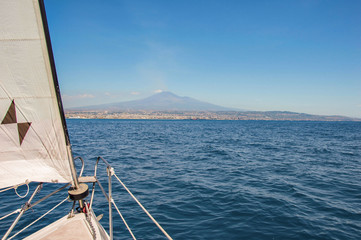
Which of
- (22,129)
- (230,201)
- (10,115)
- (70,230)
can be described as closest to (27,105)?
(10,115)

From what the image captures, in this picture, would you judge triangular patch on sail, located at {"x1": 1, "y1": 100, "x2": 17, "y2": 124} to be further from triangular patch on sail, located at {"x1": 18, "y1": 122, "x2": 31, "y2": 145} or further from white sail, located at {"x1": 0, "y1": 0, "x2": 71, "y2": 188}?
triangular patch on sail, located at {"x1": 18, "y1": 122, "x2": 31, "y2": 145}

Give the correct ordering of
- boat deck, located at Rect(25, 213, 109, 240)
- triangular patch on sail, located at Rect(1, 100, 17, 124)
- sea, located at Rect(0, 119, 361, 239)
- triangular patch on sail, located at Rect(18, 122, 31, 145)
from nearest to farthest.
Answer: triangular patch on sail, located at Rect(1, 100, 17, 124) → triangular patch on sail, located at Rect(18, 122, 31, 145) → boat deck, located at Rect(25, 213, 109, 240) → sea, located at Rect(0, 119, 361, 239)

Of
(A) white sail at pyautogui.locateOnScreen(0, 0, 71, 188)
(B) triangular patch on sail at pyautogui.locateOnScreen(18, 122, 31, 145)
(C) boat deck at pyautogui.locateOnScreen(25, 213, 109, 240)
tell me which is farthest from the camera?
(C) boat deck at pyautogui.locateOnScreen(25, 213, 109, 240)

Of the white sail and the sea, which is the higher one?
the white sail

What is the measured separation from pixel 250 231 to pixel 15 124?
8.10 metres

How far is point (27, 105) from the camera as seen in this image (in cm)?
401

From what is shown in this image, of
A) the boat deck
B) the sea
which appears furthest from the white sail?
the sea

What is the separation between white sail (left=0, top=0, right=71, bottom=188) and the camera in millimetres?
3611

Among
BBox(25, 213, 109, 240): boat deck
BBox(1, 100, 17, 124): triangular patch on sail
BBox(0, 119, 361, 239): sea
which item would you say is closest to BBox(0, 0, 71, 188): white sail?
BBox(1, 100, 17, 124): triangular patch on sail

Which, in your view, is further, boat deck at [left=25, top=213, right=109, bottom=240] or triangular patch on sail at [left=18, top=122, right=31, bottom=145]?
boat deck at [left=25, top=213, right=109, bottom=240]

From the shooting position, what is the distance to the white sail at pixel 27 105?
3.61 meters

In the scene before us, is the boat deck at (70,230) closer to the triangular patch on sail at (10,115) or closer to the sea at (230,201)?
the triangular patch on sail at (10,115)

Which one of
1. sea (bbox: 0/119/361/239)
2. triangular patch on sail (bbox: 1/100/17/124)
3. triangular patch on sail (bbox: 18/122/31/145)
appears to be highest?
triangular patch on sail (bbox: 1/100/17/124)

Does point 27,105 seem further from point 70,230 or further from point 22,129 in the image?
point 70,230
